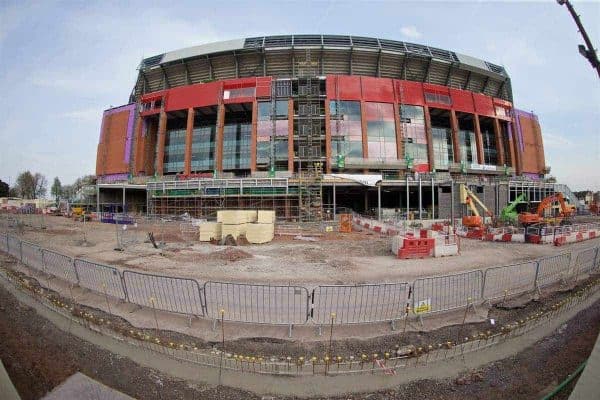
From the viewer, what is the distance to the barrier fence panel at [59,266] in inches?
299

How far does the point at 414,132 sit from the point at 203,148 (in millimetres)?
29663

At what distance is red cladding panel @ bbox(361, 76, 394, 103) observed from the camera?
36844 millimetres

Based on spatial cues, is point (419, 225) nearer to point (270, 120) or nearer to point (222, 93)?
point (270, 120)

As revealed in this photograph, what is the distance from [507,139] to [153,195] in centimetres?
5351

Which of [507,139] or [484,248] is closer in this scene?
[484,248]

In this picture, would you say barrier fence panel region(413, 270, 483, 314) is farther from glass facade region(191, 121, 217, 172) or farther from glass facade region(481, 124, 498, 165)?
glass facade region(481, 124, 498, 165)

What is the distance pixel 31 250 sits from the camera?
9.39 metres

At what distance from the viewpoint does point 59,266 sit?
8039 millimetres

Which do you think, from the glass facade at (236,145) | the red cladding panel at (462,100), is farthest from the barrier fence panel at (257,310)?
the red cladding panel at (462,100)

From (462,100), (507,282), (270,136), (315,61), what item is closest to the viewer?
(507,282)

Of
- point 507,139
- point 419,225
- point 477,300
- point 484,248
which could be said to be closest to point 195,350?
point 477,300

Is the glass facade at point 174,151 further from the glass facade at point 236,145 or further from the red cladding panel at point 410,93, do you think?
the red cladding panel at point 410,93

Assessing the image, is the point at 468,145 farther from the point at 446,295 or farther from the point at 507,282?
the point at 446,295

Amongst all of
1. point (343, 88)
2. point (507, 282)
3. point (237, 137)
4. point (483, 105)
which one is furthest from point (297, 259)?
point (483, 105)
